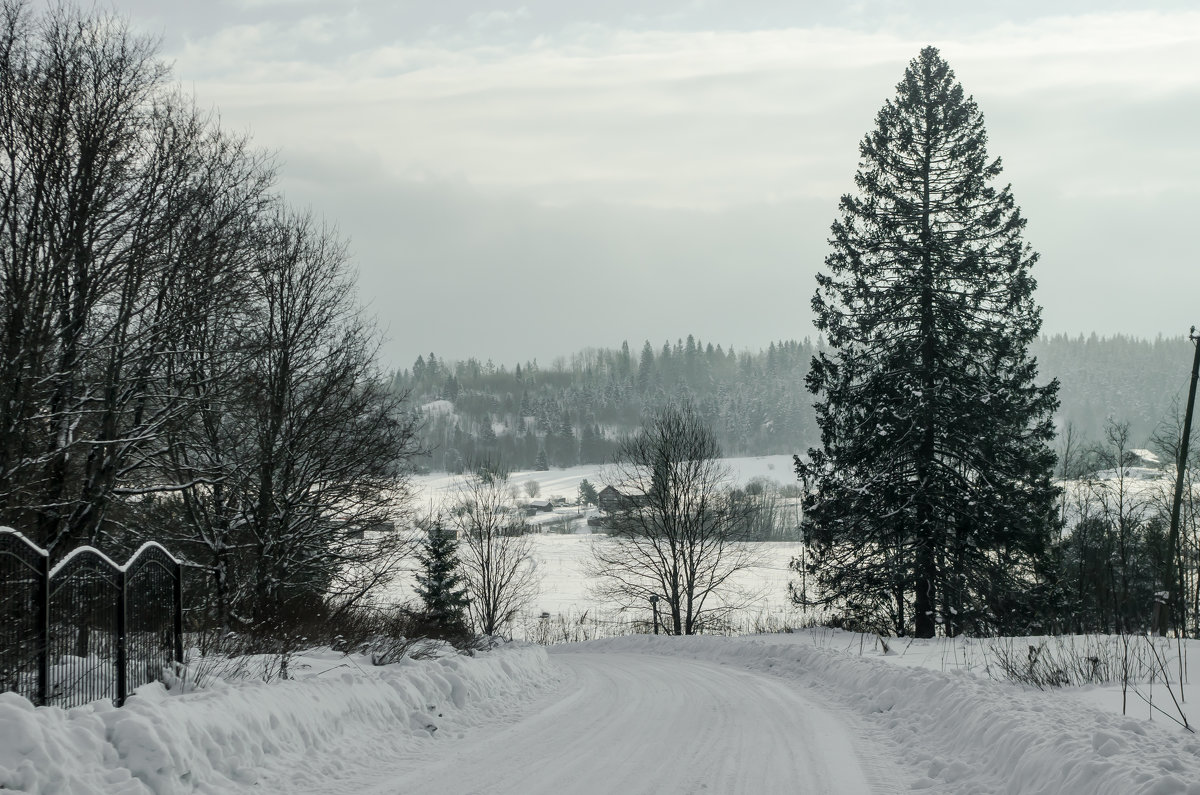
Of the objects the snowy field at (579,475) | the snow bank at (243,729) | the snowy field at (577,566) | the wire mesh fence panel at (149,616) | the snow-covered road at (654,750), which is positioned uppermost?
the wire mesh fence panel at (149,616)

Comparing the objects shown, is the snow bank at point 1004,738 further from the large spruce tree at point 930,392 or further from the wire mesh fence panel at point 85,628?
the large spruce tree at point 930,392

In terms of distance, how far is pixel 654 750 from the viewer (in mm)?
9250

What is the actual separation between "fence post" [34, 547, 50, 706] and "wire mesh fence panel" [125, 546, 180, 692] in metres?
1.29

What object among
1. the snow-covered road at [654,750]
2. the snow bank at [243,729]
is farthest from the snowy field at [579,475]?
the snow bank at [243,729]

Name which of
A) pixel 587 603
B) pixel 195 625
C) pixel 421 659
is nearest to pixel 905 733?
pixel 421 659

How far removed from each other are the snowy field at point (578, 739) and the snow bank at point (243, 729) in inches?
0.7

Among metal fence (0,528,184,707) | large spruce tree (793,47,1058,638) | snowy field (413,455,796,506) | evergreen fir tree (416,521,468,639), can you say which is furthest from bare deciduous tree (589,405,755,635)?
snowy field (413,455,796,506)

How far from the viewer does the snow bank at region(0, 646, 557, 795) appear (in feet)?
19.2

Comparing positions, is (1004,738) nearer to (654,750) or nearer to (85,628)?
(654,750)

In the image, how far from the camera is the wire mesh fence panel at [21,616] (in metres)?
6.94

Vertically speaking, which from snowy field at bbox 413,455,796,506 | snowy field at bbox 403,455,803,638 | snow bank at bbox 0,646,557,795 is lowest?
snowy field at bbox 403,455,803,638

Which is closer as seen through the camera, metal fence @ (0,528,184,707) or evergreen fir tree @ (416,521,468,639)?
metal fence @ (0,528,184,707)

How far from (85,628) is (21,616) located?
0.86 m

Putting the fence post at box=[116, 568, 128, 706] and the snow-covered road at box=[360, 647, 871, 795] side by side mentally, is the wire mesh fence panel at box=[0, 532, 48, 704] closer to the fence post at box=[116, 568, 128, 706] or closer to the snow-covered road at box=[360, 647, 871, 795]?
the fence post at box=[116, 568, 128, 706]
